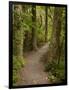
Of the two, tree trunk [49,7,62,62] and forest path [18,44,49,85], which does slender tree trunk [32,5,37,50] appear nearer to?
forest path [18,44,49,85]

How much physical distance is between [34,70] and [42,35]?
395 mm

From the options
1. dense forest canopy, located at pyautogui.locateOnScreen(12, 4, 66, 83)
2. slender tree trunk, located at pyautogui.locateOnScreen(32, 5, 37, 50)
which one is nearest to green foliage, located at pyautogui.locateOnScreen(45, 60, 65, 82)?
dense forest canopy, located at pyautogui.locateOnScreen(12, 4, 66, 83)

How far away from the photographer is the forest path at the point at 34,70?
8.02 feet

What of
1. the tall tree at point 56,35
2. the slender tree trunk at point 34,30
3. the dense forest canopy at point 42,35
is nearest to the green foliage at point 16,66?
the dense forest canopy at point 42,35

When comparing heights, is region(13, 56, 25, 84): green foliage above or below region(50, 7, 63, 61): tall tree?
below

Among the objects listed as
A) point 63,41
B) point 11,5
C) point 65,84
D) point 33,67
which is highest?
point 11,5

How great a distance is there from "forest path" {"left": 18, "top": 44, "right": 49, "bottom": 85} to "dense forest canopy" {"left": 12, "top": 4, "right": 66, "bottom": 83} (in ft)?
0.13

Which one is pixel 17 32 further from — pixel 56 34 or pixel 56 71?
pixel 56 71

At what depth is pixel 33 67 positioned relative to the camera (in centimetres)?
247

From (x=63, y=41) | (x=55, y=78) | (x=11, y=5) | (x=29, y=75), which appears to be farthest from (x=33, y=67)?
(x=11, y=5)

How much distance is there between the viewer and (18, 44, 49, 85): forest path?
2.45m

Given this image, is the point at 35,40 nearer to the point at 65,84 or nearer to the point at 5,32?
the point at 5,32

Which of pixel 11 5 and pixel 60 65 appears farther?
pixel 60 65

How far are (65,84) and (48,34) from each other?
604mm
